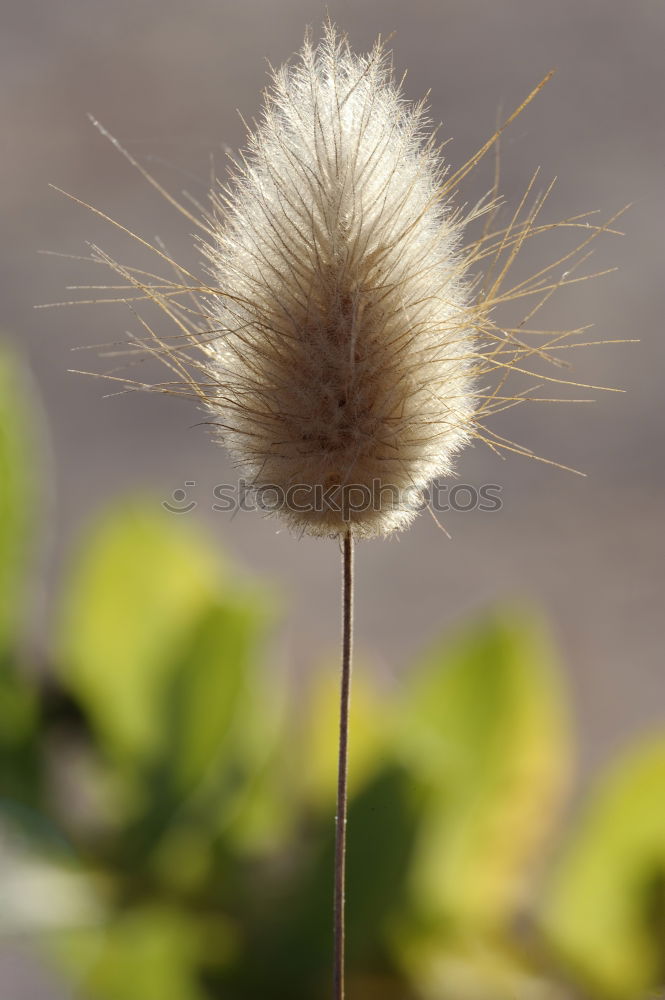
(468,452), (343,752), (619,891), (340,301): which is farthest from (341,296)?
(468,452)

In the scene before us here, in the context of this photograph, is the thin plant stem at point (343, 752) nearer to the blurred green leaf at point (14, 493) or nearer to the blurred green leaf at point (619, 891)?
the blurred green leaf at point (619, 891)

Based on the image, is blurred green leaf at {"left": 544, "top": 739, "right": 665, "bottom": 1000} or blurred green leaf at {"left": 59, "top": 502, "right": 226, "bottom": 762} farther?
blurred green leaf at {"left": 59, "top": 502, "right": 226, "bottom": 762}

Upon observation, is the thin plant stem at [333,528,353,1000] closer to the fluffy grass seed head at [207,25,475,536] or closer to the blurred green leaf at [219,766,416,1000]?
the fluffy grass seed head at [207,25,475,536]

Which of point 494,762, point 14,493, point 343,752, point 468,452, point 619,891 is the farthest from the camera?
point 468,452

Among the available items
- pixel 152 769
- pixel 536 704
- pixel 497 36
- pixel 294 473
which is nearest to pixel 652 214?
pixel 497 36

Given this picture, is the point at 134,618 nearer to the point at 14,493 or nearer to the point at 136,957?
the point at 14,493

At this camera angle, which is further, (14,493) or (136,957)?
(14,493)

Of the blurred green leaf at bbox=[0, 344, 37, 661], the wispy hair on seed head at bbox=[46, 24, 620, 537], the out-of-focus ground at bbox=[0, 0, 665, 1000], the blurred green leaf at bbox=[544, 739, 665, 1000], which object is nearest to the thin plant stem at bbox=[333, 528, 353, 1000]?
the wispy hair on seed head at bbox=[46, 24, 620, 537]

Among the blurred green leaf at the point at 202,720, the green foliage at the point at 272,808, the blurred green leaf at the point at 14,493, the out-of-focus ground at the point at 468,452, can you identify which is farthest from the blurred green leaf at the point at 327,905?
the out-of-focus ground at the point at 468,452
